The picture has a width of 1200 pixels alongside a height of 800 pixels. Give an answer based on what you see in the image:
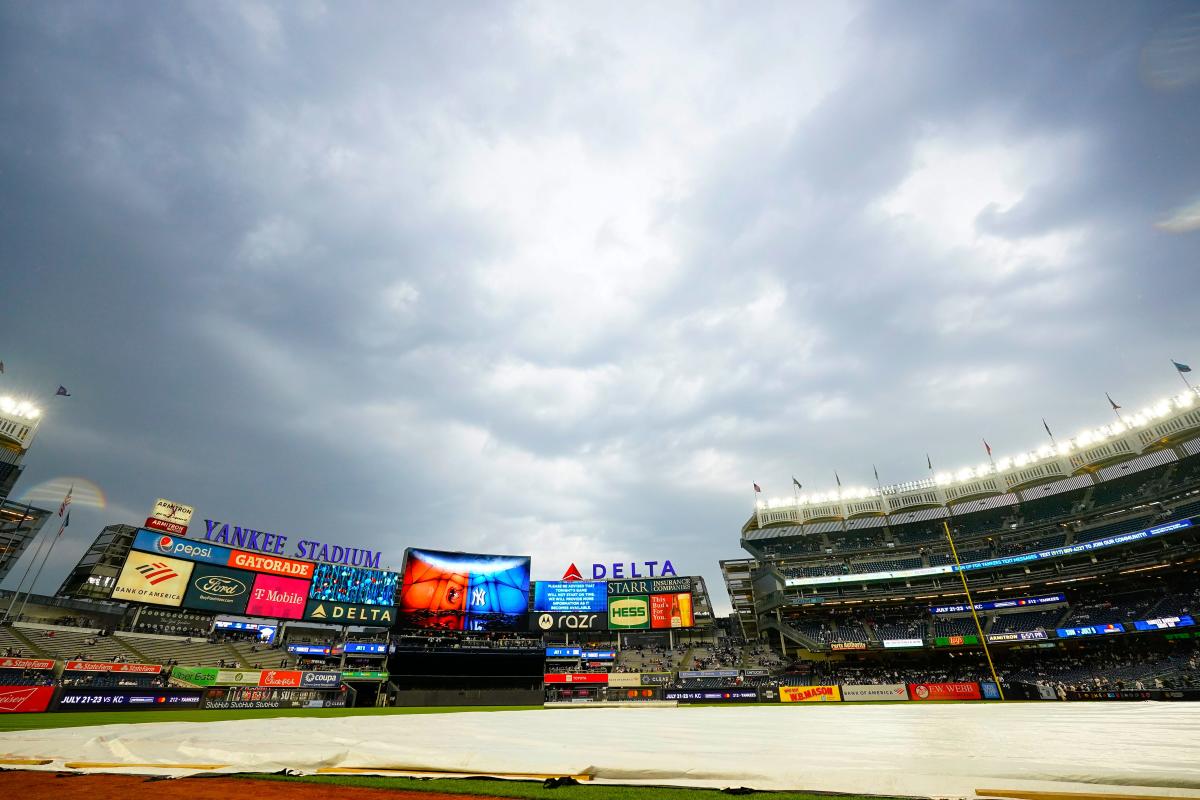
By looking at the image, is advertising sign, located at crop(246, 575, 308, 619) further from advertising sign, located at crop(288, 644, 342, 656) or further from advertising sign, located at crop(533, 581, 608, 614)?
advertising sign, located at crop(533, 581, 608, 614)

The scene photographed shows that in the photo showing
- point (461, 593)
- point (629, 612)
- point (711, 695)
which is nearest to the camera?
point (711, 695)

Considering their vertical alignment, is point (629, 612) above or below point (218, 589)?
below

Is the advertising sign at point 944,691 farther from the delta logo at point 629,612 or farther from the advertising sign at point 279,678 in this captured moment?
the advertising sign at point 279,678

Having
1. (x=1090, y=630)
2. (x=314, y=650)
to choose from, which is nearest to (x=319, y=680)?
(x=314, y=650)

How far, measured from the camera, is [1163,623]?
44344mm

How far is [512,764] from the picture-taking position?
7.76 m

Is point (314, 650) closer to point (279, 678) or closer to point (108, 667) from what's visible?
point (279, 678)

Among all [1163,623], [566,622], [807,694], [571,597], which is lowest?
[807,694]

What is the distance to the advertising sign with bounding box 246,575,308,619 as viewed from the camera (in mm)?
51219

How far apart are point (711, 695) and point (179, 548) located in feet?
169

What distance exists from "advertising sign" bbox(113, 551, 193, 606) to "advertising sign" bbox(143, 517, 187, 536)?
2654 millimetres

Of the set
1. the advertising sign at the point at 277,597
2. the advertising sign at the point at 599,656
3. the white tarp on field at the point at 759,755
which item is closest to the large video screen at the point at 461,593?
the advertising sign at the point at 599,656

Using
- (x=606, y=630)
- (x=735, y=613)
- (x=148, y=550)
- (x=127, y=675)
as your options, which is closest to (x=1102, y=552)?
(x=735, y=613)

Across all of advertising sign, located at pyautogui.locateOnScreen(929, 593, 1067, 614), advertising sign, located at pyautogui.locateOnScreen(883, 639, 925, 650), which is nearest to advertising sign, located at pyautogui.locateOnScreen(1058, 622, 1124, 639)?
advertising sign, located at pyautogui.locateOnScreen(929, 593, 1067, 614)
